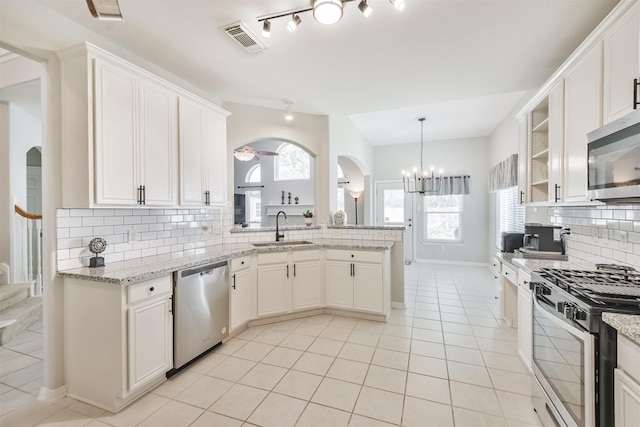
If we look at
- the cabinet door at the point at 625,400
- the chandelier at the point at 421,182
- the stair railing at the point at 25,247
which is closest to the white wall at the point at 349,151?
the chandelier at the point at 421,182

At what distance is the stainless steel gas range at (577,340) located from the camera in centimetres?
127

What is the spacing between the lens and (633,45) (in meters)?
1.58

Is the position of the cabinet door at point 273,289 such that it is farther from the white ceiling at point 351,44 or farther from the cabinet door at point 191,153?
the white ceiling at point 351,44

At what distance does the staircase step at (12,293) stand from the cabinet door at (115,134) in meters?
2.51

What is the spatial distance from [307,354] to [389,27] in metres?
2.89

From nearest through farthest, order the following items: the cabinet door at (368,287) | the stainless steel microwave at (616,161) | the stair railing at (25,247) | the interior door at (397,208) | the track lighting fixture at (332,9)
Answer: the stainless steel microwave at (616,161), the track lighting fixture at (332,9), the cabinet door at (368,287), the stair railing at (25,247), the interior door at (397,208)

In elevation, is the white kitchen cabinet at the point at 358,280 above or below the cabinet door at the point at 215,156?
below

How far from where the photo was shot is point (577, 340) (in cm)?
141

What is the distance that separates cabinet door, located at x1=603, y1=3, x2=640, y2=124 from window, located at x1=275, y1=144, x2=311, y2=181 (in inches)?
289

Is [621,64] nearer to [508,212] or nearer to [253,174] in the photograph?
[508,212]

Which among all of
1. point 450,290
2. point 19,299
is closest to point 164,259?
point 19,299

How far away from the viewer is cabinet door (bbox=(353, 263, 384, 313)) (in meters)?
3.49

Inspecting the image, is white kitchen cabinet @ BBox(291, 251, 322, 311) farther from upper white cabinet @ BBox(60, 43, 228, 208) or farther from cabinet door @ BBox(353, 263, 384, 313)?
upper white cabinet @ BBox(60, 43, 228, 208)

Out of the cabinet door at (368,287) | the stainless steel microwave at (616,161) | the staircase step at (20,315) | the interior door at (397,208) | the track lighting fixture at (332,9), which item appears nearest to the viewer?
the stainless steel microwave at (616,161)
